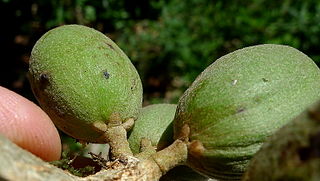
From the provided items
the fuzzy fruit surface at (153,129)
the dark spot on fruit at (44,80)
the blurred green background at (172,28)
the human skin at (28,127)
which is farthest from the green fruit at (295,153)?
the blurred green background at (172,28)

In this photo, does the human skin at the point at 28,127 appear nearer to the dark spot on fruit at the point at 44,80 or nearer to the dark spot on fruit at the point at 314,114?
the dark spot on fruit at the point at 44,80

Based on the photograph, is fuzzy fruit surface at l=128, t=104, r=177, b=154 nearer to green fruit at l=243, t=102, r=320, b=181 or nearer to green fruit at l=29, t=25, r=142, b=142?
green fruit at l=29, t=25, r=142, b=142

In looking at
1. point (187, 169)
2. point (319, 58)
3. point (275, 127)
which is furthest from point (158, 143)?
point (319, 58)

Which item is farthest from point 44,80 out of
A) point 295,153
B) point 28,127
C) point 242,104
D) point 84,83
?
point 295,153

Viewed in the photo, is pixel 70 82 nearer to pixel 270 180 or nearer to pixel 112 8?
pixel 270 180

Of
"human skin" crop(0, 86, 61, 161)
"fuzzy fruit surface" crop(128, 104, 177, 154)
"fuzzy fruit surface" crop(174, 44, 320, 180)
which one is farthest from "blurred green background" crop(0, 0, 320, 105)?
"fuzzy fruit surface" crop(174, 44, 320, 180)

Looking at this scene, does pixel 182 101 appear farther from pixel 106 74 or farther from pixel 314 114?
pixel 314 114
